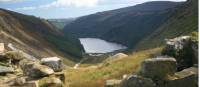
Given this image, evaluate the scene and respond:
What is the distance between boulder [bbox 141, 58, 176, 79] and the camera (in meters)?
22.3

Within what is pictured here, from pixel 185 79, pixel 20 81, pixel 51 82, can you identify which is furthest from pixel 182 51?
pixel 20 81

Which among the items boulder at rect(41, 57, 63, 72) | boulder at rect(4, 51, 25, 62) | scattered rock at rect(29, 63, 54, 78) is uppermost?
boulder at rect(4, 51, 25, 62)

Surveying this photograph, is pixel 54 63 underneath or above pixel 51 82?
above

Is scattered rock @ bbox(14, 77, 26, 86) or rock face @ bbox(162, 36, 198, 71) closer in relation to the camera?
rock face @ bbox(162, 36, 198, 71)

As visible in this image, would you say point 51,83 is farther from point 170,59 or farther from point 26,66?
point 170,59

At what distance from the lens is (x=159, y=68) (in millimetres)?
22328

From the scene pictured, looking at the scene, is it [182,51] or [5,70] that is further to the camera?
[5,70]

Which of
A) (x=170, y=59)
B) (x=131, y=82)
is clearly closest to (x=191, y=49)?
(x=170, y=59)

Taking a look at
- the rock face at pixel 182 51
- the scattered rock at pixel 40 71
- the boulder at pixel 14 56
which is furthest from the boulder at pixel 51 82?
the boulder at pixel 14 56

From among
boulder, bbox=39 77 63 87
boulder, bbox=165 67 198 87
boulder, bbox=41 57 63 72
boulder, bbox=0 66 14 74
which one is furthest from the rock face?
boulder, bbox=0 66 14 74

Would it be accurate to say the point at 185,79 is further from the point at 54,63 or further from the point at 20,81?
the point at 54,63

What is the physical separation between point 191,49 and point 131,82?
4.16 meters

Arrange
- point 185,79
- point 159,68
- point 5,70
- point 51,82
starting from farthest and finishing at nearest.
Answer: point 5,70, point 51,82, point 159,68, point 185,79

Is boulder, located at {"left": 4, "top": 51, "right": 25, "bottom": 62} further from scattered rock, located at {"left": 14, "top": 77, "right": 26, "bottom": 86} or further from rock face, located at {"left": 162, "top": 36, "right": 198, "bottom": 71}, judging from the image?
rock face, located at {"left": 162, "top": 36, "right": 198, "bottom": 71}
